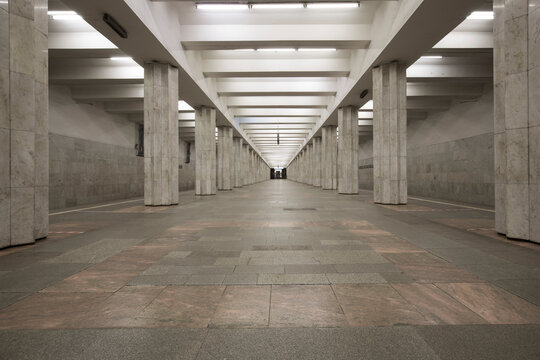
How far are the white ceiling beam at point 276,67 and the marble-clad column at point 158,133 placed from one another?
347 cm

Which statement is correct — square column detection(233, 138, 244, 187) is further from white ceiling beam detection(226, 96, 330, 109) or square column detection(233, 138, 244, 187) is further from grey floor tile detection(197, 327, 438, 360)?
grey floor tile detection(197, 327, 438, 360)

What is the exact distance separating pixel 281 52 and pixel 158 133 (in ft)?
25.4

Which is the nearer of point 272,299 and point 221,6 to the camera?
point 272,299

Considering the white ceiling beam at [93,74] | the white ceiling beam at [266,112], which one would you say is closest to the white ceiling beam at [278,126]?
the white ceiling beam at [266,112]

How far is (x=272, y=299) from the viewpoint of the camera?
3008 mm

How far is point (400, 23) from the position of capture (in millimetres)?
9664

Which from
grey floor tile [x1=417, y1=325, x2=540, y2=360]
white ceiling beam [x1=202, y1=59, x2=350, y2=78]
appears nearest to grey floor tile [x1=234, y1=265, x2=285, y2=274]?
grey floor tile [x1=417, y1=325, x2=540, y2=360]

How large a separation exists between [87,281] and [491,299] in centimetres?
460

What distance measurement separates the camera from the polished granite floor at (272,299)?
2.21m

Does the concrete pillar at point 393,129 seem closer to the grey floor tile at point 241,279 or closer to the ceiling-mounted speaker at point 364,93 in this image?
the ceiling-mounted speaker at point 364,93

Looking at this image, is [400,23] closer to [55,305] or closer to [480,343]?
[480,343]

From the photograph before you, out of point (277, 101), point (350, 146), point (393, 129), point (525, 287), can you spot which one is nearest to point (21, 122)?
point (525, 287)

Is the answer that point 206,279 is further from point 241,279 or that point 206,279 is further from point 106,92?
point 106,92

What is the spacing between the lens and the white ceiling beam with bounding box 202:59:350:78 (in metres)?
15.4
